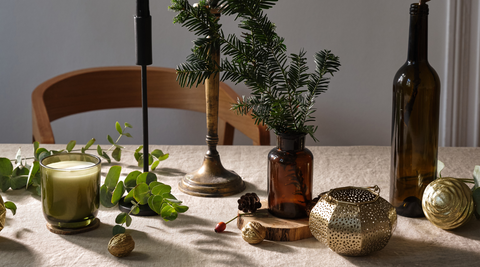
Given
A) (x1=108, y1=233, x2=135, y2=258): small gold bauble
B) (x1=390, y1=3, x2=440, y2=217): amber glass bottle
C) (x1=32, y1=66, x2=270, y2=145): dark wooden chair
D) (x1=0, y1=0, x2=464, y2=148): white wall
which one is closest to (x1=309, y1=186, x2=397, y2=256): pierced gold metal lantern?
(x1=390, y1=3, x2=440, y2=217): amber glass bottle

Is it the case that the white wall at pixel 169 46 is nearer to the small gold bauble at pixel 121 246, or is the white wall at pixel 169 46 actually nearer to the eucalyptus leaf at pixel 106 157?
the eucalyptus leaf at pixel 106 157

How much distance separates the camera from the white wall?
179cm

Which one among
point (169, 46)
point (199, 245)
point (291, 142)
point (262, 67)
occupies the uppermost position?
point (169, 46)

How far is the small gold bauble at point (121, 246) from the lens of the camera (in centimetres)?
56

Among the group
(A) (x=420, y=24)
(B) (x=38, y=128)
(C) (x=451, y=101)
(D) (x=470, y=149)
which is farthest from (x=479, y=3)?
(B) (x=38, y=128)

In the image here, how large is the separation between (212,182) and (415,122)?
0.36m

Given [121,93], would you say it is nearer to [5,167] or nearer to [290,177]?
[5,167]

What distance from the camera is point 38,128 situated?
1202mm

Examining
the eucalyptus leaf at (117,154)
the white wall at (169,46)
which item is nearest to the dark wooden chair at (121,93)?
the white wall at (169,46)

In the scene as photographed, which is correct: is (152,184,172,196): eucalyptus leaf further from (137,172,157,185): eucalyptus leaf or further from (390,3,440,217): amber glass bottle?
(390,3,440,217): amber glass bottle

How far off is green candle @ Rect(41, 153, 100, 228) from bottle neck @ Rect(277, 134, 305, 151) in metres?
0.26

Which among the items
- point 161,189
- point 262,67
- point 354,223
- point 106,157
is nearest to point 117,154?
point 106,157

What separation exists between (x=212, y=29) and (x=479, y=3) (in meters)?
1.50

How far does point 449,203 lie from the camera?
0.62m
